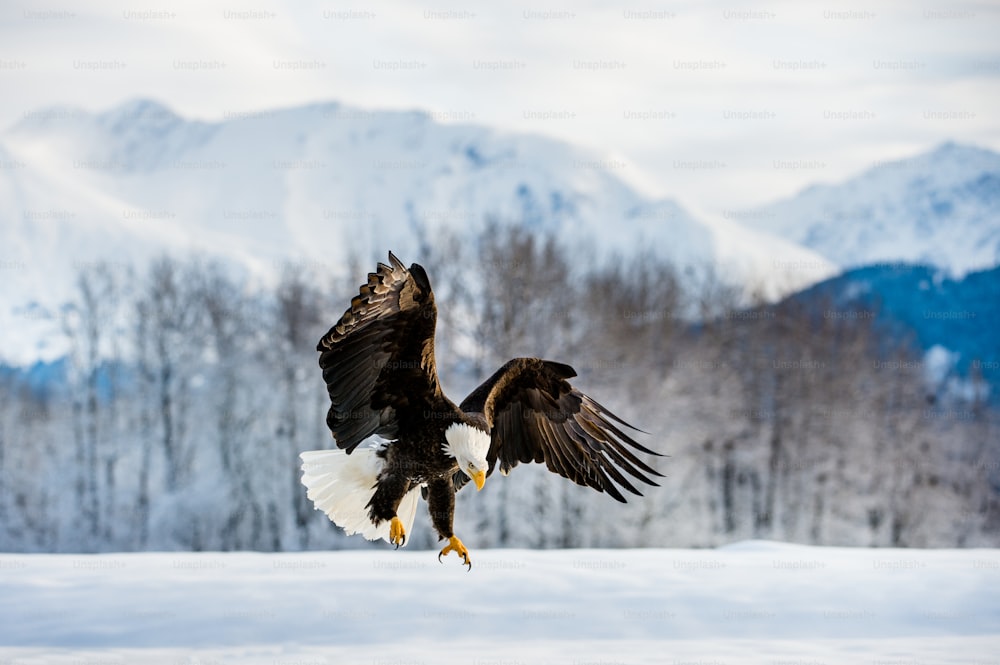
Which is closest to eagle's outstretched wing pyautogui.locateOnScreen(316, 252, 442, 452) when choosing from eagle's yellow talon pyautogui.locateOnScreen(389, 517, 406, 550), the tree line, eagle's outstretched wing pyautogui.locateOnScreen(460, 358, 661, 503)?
eagle's yellow talon pyautogui.locateOnScreen(389, 517, 406, 550)

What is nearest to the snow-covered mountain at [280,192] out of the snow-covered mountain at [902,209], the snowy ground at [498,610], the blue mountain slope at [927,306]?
the snow-covered mountain at [902,209]

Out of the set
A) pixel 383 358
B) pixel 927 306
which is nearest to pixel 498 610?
pixel 383 358

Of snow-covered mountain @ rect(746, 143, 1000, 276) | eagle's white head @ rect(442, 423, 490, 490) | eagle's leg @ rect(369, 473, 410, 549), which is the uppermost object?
snow-covered mountain @ rect(746, 143, 1000, 276)

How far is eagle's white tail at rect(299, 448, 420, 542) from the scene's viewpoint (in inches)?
237

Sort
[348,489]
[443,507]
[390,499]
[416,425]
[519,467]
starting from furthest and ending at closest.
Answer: [519,467] → [348,489] → [390,499] → [443,507] → [416,425]

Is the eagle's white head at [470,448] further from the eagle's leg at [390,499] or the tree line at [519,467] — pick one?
the tree line at [519,467]

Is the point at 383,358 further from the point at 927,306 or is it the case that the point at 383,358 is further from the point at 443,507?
the point at 927,306

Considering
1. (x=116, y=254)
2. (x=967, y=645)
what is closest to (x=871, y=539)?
(x=967, y=645)

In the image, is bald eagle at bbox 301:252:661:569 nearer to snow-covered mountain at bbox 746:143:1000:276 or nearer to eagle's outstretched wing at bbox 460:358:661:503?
eagle's outstretched wing at bbox 460:358:661:503

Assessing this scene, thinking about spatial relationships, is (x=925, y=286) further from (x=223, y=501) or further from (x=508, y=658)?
(x=508, y=658)

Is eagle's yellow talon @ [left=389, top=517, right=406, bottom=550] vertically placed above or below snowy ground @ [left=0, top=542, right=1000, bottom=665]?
above

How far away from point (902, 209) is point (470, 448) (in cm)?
11517

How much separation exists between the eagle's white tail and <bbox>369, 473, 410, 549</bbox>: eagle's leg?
0.16 ft

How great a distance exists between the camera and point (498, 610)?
6.70 metres
